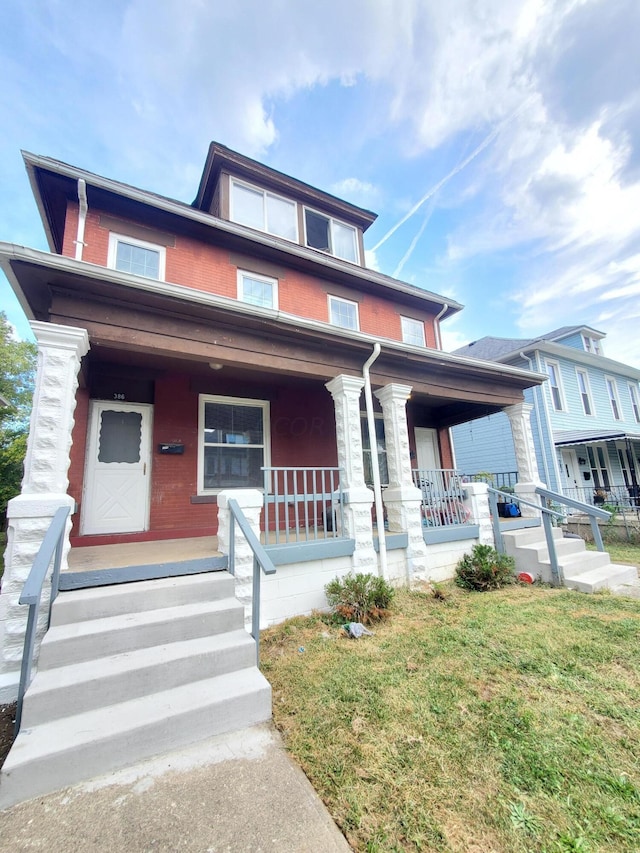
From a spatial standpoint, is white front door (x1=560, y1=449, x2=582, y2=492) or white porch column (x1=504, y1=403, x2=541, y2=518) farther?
white front door (x1=560, y1=449, x2=582, y2=492)

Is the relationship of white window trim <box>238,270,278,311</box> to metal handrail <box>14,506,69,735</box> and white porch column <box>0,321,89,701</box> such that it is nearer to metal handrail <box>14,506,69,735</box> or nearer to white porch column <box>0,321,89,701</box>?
white porch column <box>0,321,89,701</box>

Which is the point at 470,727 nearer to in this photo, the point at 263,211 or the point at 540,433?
the point at 263,211

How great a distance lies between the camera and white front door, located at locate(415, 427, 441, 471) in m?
8.97

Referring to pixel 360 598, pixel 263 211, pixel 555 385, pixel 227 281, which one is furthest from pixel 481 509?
pixel 555 385

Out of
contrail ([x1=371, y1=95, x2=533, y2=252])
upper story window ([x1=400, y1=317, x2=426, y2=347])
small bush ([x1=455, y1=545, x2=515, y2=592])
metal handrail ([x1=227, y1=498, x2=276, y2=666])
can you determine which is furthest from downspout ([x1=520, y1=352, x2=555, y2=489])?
metal handrail ([x1=227, y1=498, x2=276, y2=666])

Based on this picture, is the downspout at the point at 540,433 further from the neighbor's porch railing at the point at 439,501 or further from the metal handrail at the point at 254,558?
the metal handrail at the point at 254,558

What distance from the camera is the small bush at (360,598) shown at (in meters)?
4.05

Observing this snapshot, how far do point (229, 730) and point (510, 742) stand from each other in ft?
5.82

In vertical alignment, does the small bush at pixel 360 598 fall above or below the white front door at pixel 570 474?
below

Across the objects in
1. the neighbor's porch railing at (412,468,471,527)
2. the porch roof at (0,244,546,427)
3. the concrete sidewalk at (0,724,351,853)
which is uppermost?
the porch roof at (0,244,546,427)

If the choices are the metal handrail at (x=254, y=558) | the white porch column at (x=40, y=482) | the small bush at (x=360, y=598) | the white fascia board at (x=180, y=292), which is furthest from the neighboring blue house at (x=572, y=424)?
the white porch column at (x=40, y=482)

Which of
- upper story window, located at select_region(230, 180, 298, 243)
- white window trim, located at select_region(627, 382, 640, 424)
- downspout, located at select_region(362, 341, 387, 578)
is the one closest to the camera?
downspout, located at select_region(362, 341, 387, 578)

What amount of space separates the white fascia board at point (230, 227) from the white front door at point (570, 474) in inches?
287

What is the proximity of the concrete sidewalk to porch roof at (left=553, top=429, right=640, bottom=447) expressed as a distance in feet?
42.8
